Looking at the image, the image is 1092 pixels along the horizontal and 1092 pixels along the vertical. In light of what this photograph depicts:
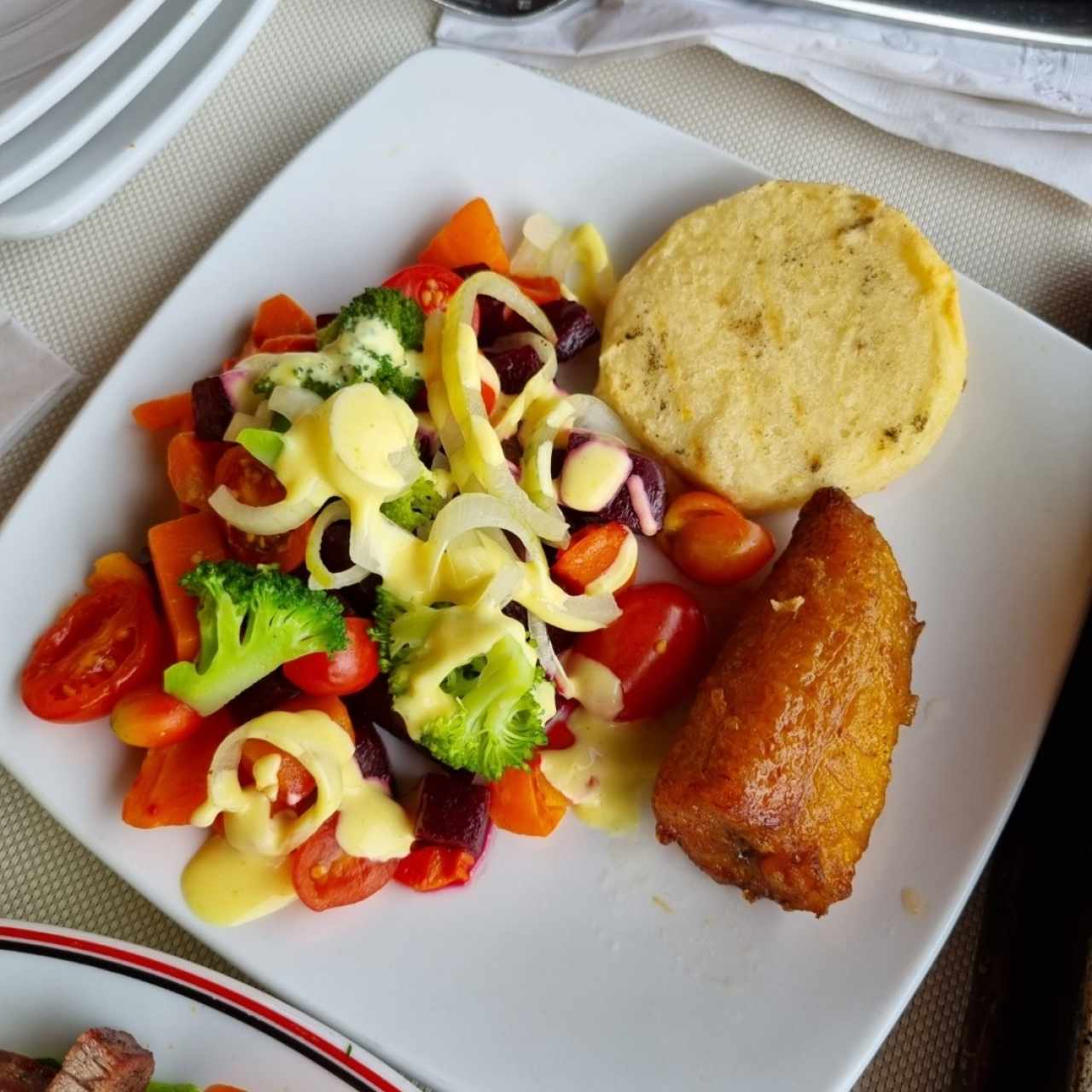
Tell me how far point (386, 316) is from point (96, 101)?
794mm

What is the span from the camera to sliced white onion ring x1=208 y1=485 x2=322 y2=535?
7.02 ft

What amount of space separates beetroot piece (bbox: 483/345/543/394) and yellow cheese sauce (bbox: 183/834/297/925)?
1.14 m

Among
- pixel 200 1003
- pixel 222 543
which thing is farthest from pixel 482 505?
pixel 200 1003

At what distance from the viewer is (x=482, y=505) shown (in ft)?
7.13

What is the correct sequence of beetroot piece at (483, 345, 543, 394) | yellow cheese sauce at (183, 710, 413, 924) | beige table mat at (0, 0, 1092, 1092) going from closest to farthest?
1. yellow cheese sauce at (183, 710, 413, 924)
2. beetroot piece at (483, 345, 543, 394)
3. beige table mat at (0, 0, 1092, 1092)

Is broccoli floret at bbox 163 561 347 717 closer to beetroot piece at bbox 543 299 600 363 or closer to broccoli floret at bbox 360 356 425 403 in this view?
broccoli floret at bbox 360 356 425 403

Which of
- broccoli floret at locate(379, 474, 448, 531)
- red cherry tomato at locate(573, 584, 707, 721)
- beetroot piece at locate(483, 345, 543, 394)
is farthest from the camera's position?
beetroot piece at locate(483, 345, 543, 394)

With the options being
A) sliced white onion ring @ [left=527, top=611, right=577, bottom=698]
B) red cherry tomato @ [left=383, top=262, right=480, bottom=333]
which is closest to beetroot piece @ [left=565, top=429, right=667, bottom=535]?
sliced white onion ring @ [left=527, top=611, right=577, bottom=698]

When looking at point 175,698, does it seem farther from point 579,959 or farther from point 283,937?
point 579,959

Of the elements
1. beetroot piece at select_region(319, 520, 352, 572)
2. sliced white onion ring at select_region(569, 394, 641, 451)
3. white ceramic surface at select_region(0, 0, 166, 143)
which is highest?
white ceramic surface at select_region(0, 0, 166, 143)

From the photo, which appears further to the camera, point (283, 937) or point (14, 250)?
point (14, 250)

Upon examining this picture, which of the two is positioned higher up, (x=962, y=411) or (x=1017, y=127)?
(x=1017, y=127)

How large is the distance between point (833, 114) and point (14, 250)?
7.54 ft

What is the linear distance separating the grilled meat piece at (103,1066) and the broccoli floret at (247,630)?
614mm
